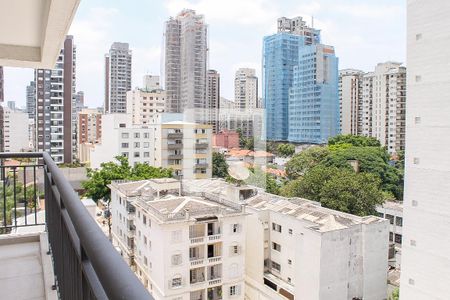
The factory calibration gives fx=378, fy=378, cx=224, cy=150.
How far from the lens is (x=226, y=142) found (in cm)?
1460

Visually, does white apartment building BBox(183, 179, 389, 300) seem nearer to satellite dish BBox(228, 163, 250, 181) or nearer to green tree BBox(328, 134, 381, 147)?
satellite dish BBox(228, 163, 250, 181)

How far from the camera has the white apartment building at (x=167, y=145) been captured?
45.0 feet

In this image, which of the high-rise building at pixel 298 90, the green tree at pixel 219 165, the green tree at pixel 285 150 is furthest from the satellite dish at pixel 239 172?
the high-rise building at pixel 298 90

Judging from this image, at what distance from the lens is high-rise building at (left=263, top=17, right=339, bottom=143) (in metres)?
18.1

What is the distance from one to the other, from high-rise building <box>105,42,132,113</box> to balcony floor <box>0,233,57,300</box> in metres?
Result: 25.2

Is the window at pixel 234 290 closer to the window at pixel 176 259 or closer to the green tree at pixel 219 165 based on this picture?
the window at pixel 176 259

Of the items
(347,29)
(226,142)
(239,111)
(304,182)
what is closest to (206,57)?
(239,111)

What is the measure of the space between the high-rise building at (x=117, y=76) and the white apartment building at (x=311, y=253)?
786 inches

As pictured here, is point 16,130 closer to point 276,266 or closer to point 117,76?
point 117,76

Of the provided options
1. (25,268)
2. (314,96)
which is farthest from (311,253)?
(314,96)

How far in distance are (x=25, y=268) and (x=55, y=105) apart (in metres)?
18.4

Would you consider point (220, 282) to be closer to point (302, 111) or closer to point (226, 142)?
point (226, 142)

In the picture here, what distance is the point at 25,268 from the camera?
1319mm

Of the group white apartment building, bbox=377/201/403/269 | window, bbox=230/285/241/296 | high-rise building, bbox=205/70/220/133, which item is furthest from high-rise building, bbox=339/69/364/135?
window, bbox=230/285/241/296
